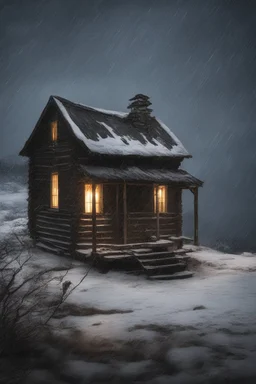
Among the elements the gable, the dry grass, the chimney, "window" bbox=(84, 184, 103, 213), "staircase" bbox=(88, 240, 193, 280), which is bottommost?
the dry grass

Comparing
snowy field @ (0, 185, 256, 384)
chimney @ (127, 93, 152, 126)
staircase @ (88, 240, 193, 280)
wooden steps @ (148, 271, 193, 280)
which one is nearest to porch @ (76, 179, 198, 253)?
staircase @ (88, 240, 193, 280)

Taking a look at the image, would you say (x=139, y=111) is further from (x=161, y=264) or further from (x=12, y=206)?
(x=12, y=206)

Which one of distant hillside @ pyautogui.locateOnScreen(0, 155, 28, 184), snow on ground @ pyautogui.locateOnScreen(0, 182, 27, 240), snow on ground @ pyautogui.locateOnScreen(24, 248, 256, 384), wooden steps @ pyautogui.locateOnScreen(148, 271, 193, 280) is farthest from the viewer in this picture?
distant hillside @ pyautogui.locateOnScreen(0, 155, 28, 184)

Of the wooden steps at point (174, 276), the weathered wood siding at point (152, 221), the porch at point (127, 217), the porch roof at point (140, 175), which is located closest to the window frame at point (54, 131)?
the porch at point (127, 217)

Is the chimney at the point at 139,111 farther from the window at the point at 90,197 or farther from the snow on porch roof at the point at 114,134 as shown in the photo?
the window at the point at 90,197

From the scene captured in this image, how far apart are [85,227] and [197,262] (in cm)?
509

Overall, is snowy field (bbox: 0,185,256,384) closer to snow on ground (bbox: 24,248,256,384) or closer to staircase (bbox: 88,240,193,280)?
snow on ground (bbox: 24,248,256,384)

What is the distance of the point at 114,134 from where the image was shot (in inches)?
669

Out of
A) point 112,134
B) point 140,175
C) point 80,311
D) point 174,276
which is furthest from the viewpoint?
point 112,134

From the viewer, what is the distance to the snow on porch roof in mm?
15570

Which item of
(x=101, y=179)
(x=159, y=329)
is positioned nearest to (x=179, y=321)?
(x=159, y=329)

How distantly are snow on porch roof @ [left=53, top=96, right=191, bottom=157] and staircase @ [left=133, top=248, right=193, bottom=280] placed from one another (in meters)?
4.58

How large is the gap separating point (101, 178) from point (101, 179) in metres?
0.04

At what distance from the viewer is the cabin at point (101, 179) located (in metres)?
15.3
